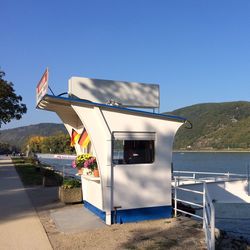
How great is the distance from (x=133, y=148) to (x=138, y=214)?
1.58 metres

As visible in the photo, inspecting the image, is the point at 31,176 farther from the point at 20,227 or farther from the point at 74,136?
the point at 20,227

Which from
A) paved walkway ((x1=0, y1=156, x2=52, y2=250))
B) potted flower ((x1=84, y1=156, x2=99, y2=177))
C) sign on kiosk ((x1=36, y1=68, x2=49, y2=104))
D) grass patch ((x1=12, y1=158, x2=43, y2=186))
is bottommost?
paved walkway ((x1=0, y1=156, x2=52, y2=250))

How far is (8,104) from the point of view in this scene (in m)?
35.9

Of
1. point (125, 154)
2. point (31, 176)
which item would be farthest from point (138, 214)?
point (31, 176)

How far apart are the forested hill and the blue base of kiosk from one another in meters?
80.7

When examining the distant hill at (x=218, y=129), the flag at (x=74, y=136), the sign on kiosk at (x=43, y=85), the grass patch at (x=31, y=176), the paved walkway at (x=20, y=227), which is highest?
the distant hill at (x=218, y=129)

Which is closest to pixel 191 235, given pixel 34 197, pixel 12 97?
pixel 34 197

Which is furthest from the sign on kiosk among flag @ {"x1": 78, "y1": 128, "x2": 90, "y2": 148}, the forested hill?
the forested hill

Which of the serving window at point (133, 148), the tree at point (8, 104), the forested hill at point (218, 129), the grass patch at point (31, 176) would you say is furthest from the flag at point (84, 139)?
the forested hill at point (218, 129)

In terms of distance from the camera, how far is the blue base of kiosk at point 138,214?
9.24m

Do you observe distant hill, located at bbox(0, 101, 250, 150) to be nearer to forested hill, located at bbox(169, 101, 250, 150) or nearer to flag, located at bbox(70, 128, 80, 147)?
forested hill, located at bbox(169, 101, 250, 150)

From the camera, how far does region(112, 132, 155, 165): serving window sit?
932cm

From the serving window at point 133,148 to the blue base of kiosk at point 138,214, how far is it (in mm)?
1146

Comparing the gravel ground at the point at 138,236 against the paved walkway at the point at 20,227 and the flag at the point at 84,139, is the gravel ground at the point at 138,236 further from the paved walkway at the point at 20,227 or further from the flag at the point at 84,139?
the flag at the point at 84,139
